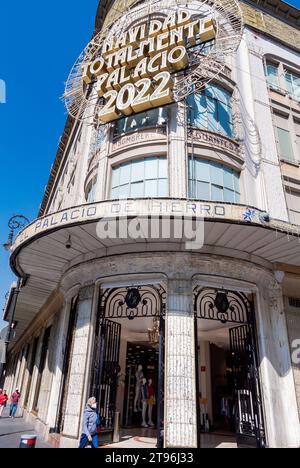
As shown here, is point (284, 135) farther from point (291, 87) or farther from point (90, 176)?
point (90, 176)

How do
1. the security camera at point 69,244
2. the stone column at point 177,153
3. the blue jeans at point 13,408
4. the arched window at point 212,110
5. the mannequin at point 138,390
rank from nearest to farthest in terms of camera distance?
the security camera at point 69,244
the stone column at point 177,153
the arched window at point 212,110
the mannequin at point 138,390
the blue jeans at point 13,408

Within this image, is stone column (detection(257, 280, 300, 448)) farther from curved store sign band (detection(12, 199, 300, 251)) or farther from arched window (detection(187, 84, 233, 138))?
arched window (detection(187, 84, 233, 138))

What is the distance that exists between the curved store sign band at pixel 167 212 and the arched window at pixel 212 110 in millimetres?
5234

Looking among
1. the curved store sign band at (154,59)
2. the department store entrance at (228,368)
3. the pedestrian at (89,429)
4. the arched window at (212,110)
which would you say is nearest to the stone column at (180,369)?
the department store entrance at (228,368)

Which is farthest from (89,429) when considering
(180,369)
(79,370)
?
(180,369)

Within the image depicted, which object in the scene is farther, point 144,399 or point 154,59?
point 144,399

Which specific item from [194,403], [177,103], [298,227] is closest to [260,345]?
[194,403]

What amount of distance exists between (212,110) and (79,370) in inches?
429

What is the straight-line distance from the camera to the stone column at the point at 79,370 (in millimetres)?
9305

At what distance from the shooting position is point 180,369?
8945mm

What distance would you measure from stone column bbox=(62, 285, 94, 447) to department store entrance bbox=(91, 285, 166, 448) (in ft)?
1.37

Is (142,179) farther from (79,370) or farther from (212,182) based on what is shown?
(79,370)

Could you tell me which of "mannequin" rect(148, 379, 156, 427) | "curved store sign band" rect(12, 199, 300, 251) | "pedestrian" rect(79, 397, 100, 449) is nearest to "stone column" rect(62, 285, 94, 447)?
"pedestrian" rect(79, 397, 100, 449)

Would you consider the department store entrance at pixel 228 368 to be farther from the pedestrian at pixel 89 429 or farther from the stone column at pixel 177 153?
the stone column at pixel 177 153
